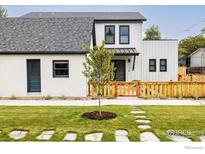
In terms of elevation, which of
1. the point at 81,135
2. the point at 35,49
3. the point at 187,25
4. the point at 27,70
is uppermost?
the point at 187,25

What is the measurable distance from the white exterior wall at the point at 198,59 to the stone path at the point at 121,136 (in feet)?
159

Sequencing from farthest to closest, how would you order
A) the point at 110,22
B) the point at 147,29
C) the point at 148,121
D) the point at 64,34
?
the point at 147,29
the point at 110,22
the point at 64,34
the point at 148,121

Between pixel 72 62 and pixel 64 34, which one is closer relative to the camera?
pixel 72 62

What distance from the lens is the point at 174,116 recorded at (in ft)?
30.8

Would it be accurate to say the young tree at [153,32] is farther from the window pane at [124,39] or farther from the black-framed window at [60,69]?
the black-framed window at [60,69]

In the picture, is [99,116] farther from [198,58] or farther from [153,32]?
[153,32]

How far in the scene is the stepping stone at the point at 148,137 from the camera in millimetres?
6541

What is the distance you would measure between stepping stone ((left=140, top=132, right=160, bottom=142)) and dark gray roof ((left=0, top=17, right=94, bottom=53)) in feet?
27.8

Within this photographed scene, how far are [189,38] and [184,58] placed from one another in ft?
16.9

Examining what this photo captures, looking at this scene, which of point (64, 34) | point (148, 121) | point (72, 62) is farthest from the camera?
point (64, 34)

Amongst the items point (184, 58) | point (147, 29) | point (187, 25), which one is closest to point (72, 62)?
point (187, 25)

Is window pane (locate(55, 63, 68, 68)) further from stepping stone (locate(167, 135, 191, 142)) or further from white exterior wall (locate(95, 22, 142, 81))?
stepping stone (locate(167, 135, 191, 142))

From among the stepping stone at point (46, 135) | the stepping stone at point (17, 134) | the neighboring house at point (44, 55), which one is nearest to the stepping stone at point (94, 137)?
the stepping stone at point (46, 135)

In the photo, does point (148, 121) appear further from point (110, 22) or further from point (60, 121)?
point (110, 22)
